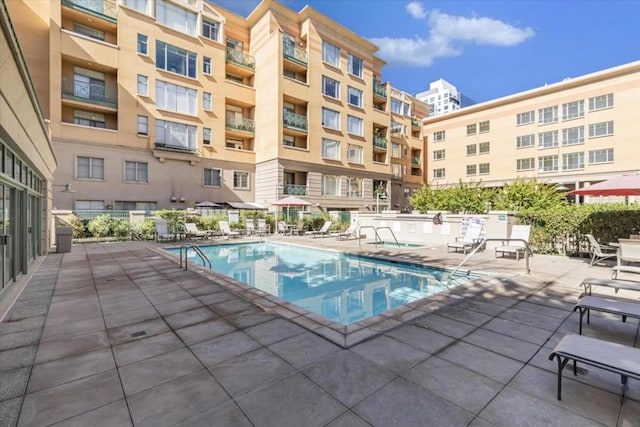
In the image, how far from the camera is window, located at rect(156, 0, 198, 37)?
22.1 m

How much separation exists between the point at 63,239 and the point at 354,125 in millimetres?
24042

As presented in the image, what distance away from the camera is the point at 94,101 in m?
20.0

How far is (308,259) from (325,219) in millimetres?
10613

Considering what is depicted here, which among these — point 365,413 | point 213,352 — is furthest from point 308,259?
point 365,413

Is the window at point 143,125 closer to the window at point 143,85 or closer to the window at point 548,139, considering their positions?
the window at point 143,85

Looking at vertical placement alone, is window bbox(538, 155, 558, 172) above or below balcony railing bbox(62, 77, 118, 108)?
below

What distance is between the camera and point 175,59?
22797 mm

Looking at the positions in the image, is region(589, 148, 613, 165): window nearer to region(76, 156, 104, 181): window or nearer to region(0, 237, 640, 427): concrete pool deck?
region(0, 237, 640, 427): concrete pool deck

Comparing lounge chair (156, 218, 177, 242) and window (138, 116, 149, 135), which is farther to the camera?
window (138, 116, 149, 135)

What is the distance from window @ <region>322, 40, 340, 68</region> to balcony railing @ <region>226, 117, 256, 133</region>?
8513 millimetres

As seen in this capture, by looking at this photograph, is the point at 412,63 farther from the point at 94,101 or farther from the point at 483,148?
the point at 94,101

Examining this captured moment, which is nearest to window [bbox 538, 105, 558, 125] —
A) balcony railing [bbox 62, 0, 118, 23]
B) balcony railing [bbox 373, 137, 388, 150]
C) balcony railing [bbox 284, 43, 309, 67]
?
balcony railing [bbox 373, 137, 388, 150]

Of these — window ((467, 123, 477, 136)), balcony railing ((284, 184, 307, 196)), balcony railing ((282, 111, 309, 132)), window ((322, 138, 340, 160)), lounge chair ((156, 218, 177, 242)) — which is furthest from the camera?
window ((467, 123, 477, 136))

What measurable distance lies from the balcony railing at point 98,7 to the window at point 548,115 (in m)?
40.0
